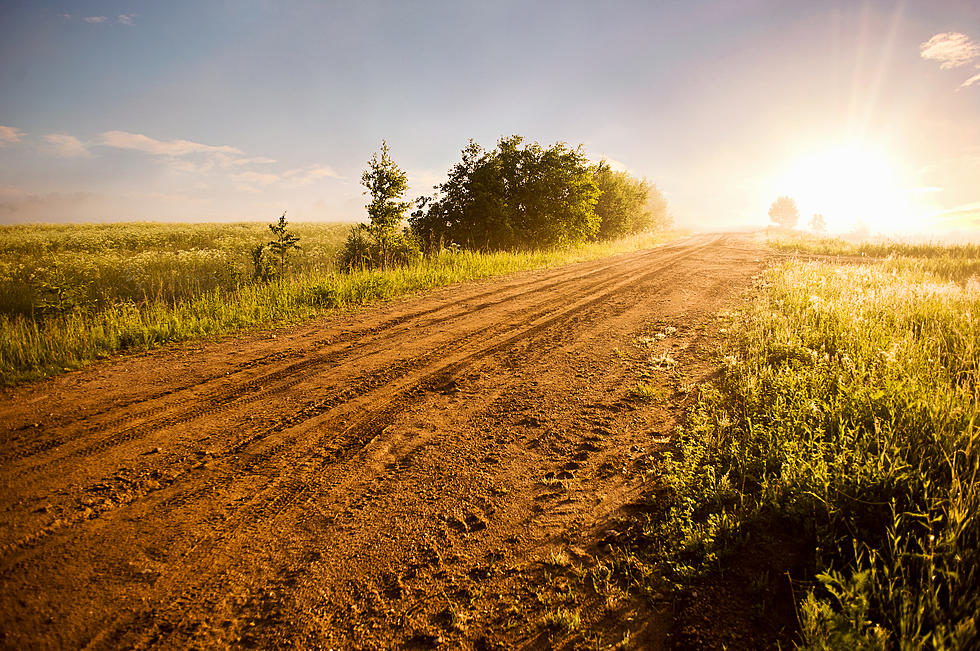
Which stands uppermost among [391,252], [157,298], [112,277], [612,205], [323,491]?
[612,205]

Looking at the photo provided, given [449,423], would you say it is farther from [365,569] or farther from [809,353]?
[809,353]

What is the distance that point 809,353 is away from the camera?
15.6ft

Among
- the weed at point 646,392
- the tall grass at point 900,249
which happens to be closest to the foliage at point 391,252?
the weed at point 646,392

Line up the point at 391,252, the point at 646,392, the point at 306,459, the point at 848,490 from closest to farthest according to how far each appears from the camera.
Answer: the point at 848,490 < the point at 306,459 < the point at 646,392 < the point at 391,252

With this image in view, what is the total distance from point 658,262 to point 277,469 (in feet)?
52.8

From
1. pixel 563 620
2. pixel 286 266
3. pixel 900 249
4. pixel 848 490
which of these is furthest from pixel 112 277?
pixel 900 249

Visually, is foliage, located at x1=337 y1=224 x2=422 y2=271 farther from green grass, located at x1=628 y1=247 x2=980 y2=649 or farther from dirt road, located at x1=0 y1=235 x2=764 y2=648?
green grass, located at x1=628 y1=247 x2=980 y2=649

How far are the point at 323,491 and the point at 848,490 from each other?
12.1 ft

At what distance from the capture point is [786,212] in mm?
101688

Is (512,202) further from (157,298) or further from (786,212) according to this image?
(786,212)

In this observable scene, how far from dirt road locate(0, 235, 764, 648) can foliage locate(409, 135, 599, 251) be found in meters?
14.9

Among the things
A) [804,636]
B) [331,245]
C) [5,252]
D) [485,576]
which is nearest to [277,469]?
[485,576]

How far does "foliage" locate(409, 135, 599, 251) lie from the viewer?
19.6 m

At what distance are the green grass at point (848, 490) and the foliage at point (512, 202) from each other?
16.3 meters
